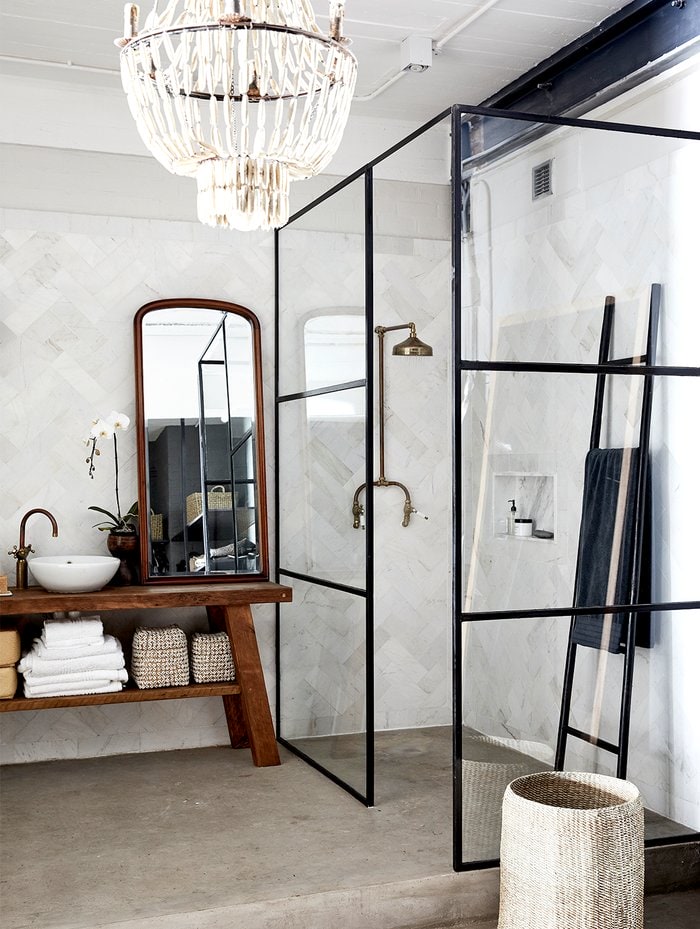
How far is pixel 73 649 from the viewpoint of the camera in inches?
147

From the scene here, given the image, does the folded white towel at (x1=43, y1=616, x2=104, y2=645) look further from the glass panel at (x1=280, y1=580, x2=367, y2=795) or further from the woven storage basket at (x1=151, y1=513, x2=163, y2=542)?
the glass panel at (x1=280, y1=580, x2=367, y2=795)

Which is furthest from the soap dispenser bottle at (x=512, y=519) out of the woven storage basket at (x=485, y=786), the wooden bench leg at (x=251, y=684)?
the wooden bench leg at (x=251, y=684)

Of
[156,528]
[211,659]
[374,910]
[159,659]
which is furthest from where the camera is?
[156,528]

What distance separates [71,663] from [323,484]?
3.93 feet

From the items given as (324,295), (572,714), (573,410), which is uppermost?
(324,295)

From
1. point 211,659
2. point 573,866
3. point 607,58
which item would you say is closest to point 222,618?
point 211,659

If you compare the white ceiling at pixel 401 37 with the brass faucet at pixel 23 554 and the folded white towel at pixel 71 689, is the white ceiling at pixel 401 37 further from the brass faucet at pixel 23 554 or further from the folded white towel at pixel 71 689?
the folded white towel at pixel 71 689

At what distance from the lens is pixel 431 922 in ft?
9.47

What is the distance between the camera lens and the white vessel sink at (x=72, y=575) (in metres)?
3.74

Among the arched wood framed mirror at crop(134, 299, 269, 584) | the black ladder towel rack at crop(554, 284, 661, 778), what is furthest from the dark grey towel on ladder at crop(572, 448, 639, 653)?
the arched wood framed mirror at crop(134, 299, 269, 584)

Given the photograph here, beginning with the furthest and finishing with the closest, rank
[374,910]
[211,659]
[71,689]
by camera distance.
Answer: [211,659]
[71,689]
[374,910]

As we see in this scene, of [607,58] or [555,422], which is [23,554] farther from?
[607,58]

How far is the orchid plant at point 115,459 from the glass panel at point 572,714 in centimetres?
182

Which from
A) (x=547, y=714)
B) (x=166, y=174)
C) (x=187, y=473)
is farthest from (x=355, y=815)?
(x=166, y=174)
